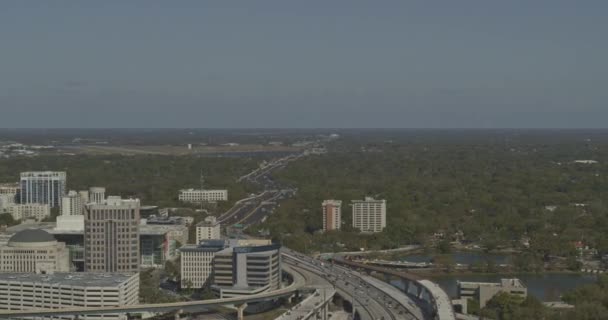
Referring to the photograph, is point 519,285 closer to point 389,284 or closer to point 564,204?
point 389,284

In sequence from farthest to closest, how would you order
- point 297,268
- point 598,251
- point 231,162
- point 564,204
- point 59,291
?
1. point 231,162
2. point 564,204
3. point 598,251
4. point 297,268
5. point 59,291

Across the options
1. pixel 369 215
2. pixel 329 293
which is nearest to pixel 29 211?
pixel 369 215

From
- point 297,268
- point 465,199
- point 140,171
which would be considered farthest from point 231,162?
point 297,268

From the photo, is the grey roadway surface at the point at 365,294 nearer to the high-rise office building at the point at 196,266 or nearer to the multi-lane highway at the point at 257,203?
the high-rise office building at the point at 196,266

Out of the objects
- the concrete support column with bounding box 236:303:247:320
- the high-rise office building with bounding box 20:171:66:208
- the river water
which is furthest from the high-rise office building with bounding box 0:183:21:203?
the concrete support column with bounding box 236:303:247:320

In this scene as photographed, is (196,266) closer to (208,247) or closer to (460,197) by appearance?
(208,247)

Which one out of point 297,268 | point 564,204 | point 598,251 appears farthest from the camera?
point 564,204
